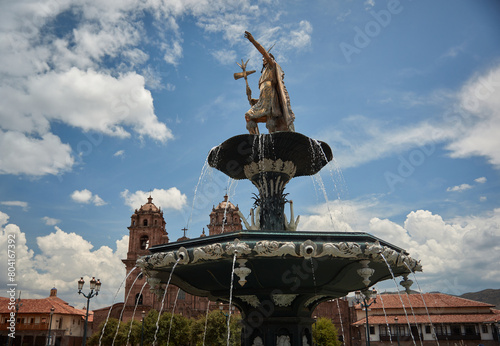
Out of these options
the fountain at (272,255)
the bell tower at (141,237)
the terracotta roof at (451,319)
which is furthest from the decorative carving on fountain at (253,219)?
the bell tower at (141,237)

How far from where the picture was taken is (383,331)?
45.4 m

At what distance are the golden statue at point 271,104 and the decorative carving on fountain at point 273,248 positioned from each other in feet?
12.6

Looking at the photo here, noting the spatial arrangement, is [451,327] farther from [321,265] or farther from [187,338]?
[321,265]

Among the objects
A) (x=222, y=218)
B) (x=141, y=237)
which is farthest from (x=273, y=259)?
(x=222, y=218)

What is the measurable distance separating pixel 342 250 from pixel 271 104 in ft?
14.1

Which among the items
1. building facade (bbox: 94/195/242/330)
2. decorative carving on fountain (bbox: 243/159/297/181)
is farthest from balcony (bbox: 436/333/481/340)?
decorative carving on fountain (bbox: 243/159/297/181)

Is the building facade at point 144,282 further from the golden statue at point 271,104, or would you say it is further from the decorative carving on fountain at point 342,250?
the decorative carving on fountain at point 342,250

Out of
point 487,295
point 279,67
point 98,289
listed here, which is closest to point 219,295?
point 279,67

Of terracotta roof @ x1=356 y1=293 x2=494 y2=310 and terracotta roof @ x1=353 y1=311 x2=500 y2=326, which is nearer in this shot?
terracotta roof @ x1=353 y1=311 x2=500 y2=326

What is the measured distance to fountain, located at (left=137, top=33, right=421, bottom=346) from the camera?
5.80 meters

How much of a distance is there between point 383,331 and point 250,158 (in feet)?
143

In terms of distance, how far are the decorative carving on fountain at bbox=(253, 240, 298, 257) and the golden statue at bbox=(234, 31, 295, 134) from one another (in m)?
3.83

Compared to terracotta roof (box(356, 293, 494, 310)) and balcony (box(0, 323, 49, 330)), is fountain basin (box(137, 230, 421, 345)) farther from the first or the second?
balcony (box(0, 323, 49, 330))

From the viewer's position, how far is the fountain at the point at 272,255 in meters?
5.80
